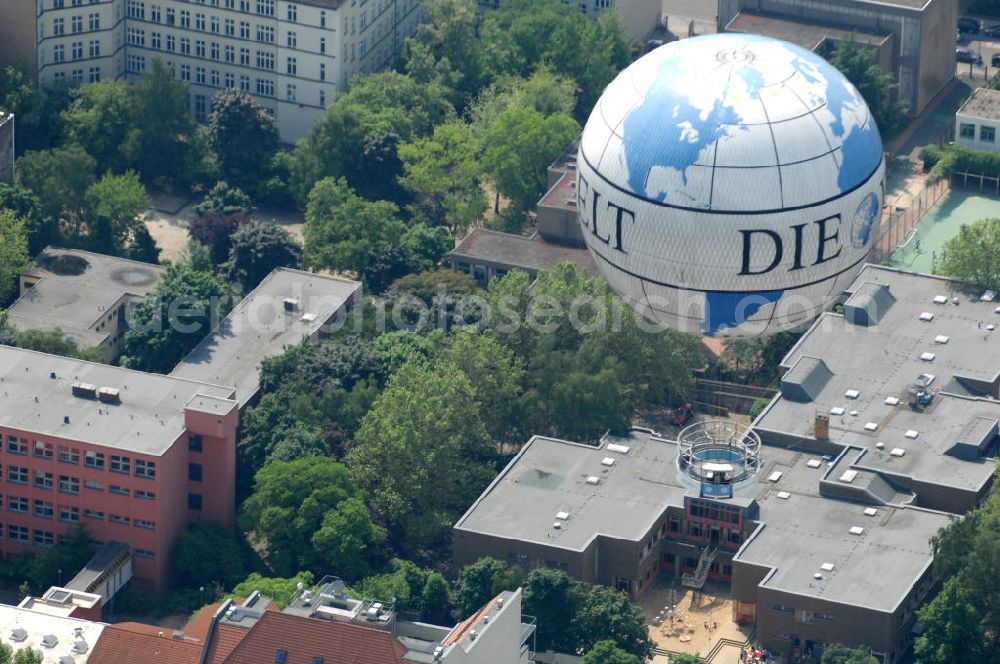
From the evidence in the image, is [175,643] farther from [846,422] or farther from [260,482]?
[846,422]

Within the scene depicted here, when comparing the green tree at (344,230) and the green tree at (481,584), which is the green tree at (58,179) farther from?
the green tree at (481,584)

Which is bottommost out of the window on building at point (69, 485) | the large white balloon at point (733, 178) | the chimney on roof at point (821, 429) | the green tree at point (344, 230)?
the window on building at point (69, 485)

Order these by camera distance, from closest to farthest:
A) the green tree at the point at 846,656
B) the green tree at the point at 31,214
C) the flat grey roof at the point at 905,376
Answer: the green tree at the point at 846,656
the flat grey roof at the point at 905,376
the green tree at the point at 31,214

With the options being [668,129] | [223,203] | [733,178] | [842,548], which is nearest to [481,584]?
[842,548]

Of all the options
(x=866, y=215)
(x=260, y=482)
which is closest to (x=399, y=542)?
(x=260, y=482)

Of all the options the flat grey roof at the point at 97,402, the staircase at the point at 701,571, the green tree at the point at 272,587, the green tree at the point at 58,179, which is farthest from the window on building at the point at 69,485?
the green tree at the point at 58,179

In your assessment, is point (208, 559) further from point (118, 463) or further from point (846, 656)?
point (846, 656)
